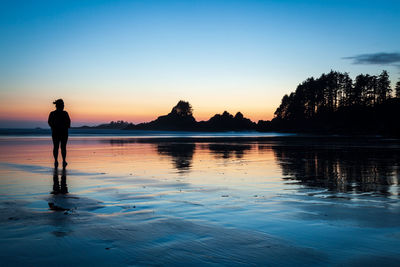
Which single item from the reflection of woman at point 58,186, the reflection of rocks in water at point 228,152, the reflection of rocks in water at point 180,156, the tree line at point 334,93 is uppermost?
the tree line at point 334,93

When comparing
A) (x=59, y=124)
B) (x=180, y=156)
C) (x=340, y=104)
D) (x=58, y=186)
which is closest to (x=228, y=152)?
(x=180, y=156)

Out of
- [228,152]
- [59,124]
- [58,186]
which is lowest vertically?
[228,152]

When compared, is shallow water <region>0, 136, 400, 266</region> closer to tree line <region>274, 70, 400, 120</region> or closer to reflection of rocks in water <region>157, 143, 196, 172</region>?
reflection of rocks in water <region>157, 143, 196, 172</region>

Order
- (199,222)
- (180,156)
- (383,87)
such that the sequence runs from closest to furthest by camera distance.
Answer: (199,222) → (180,156) → (383,87)

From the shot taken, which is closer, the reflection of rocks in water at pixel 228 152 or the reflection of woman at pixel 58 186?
the reflection of woman at pixel 58 186

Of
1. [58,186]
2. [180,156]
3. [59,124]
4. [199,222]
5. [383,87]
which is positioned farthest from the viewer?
Answer: [383,87]

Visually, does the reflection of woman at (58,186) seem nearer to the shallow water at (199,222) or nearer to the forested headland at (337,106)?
the shallow water at (199,222)

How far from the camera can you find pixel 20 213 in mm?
4504

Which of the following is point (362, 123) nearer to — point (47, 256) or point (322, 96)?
point (322, 96)

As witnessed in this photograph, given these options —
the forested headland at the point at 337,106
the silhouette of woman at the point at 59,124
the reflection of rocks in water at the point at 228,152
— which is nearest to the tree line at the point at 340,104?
the forested headland at the point at 337,106

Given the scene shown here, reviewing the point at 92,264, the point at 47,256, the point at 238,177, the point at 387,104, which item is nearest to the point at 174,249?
the point at 92,264

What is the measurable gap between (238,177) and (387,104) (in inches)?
3194

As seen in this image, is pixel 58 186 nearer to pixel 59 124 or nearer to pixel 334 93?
pixel 59 124

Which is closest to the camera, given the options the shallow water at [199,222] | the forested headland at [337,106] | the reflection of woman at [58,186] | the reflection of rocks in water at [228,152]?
the shallow water at [199,222]
